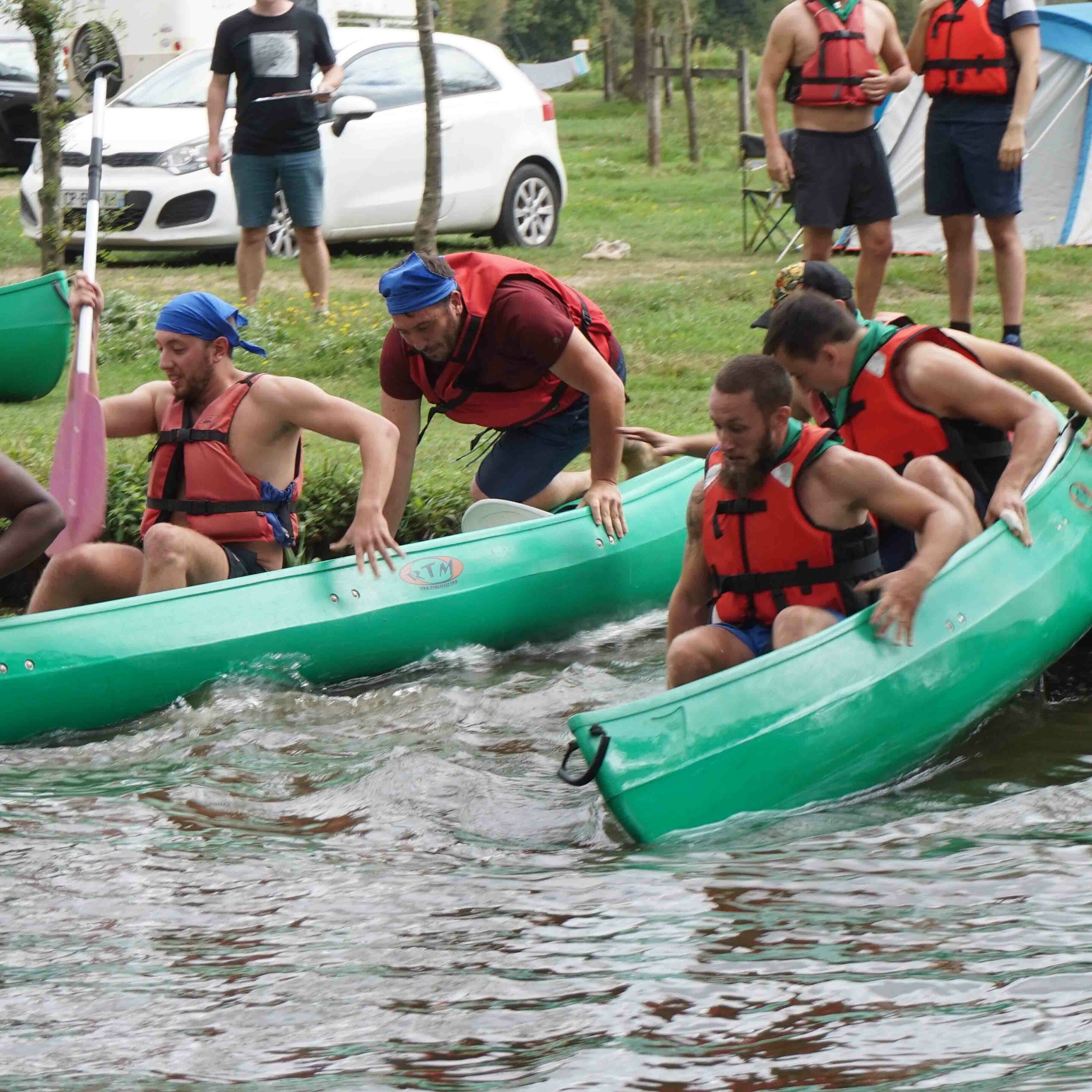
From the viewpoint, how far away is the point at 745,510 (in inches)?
172

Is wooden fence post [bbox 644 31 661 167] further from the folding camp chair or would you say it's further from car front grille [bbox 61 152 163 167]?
car front grille [bbox 61 152 163 167]

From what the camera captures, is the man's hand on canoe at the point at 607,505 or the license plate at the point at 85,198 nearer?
the man's hand on canoe at the point at 607,505

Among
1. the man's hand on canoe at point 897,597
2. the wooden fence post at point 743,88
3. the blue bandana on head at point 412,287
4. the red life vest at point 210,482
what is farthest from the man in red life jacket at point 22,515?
the wooden fence post at point 743,88

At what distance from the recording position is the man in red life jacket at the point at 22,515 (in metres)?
4.51

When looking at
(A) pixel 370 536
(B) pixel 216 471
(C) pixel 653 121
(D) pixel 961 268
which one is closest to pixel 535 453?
(A) pixel 370 536

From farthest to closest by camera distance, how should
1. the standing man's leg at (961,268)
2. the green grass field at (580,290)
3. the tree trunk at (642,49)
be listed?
1. the tree trunk at (642,49)
2. the standing man's leg at (961,268)
3. the green grass field at (580,290)

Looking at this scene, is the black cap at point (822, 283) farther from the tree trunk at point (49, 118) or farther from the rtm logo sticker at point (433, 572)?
the tree trunk at point (49, 118)

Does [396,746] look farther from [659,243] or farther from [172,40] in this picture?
[172,40]

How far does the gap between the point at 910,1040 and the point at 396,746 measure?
2.17 meters

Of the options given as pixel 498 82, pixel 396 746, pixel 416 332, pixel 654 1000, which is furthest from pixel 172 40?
pixel 654 1000

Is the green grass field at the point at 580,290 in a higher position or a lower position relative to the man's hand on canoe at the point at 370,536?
higher

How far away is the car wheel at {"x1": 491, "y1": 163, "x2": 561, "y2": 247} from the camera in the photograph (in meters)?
11.7

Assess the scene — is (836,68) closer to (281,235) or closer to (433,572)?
(433,572)

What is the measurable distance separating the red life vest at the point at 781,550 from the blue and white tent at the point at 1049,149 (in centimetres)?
661
